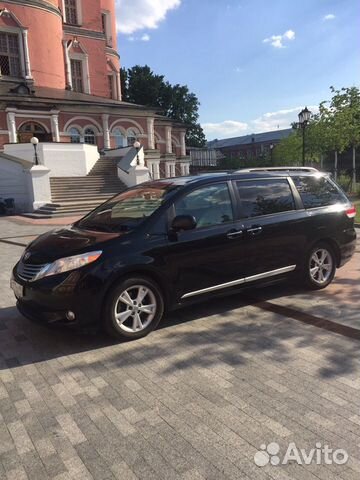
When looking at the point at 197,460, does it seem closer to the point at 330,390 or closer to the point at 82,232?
the point at 330,390

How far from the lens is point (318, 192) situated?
638 centimetres

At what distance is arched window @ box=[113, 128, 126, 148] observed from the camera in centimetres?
3381

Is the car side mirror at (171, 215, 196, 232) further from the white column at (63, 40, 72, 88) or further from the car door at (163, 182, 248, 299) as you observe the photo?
the white column at (63, 40, 72, 88)

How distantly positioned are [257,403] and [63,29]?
39.1 metres

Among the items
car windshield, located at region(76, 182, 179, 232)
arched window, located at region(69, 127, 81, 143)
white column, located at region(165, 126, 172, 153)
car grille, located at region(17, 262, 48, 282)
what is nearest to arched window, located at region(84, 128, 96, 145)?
arched window, located at region(69, 127, 81, 143)

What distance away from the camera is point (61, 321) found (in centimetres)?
434

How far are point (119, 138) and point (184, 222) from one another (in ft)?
101

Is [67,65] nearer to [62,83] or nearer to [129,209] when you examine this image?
[62,83]

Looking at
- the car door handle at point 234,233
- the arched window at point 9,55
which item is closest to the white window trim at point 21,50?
the arched window at point 9,55

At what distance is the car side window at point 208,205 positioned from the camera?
5.08 m

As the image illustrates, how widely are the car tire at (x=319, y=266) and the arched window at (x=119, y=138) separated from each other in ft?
96.6

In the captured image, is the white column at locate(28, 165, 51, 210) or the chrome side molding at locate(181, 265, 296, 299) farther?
the white column at locate(28, 165, 51, 210)

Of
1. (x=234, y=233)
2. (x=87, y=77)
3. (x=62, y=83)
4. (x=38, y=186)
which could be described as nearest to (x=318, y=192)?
(x=234, y=233)

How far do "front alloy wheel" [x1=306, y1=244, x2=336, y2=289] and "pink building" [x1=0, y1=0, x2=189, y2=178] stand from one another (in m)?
25.1
